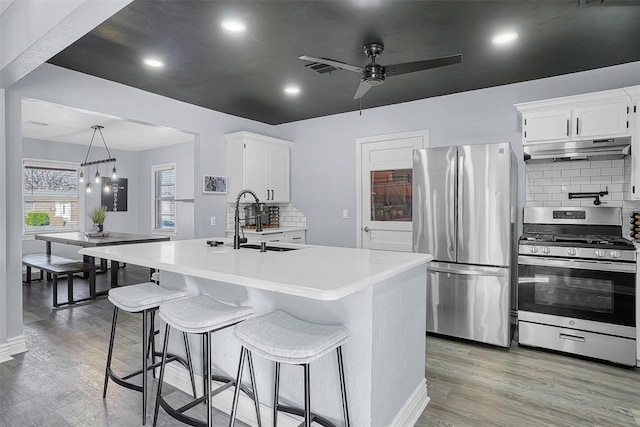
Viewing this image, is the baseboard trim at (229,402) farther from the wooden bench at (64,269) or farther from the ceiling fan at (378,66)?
the wooden bench at (64,269)

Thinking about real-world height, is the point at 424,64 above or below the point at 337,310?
above

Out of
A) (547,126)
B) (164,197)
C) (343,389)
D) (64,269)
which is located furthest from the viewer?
(164,197)

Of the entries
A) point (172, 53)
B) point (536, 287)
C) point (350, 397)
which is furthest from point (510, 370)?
point (172, 53)

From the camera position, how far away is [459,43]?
2758 millimetres

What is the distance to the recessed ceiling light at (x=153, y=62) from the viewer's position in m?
3.04

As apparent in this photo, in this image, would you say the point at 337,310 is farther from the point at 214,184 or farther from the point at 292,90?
the point at 214,184

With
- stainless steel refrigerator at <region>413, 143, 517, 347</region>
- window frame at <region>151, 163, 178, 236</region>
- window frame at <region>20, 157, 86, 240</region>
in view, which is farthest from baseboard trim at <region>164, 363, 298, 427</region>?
window frame at <region>20, 157, 86, 240</region>

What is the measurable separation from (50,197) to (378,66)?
6776 mm

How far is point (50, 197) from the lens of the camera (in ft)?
22.0

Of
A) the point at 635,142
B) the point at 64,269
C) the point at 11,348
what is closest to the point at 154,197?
the point at 64,269

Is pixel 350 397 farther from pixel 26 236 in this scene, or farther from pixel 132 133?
pixel 26 236

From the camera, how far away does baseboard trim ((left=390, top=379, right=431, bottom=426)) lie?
194 centimetres

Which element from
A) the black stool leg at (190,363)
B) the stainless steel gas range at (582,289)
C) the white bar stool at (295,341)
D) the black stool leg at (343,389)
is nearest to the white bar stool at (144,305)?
the black stool leg at (190,363)

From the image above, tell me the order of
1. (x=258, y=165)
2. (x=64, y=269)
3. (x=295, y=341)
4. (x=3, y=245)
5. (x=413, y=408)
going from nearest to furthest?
1. (x=295, y=341)
2. (x=413, y=408)
3. (x=3, y=245)
4. (x=64, y=269)
5. (x=258, y=165)
